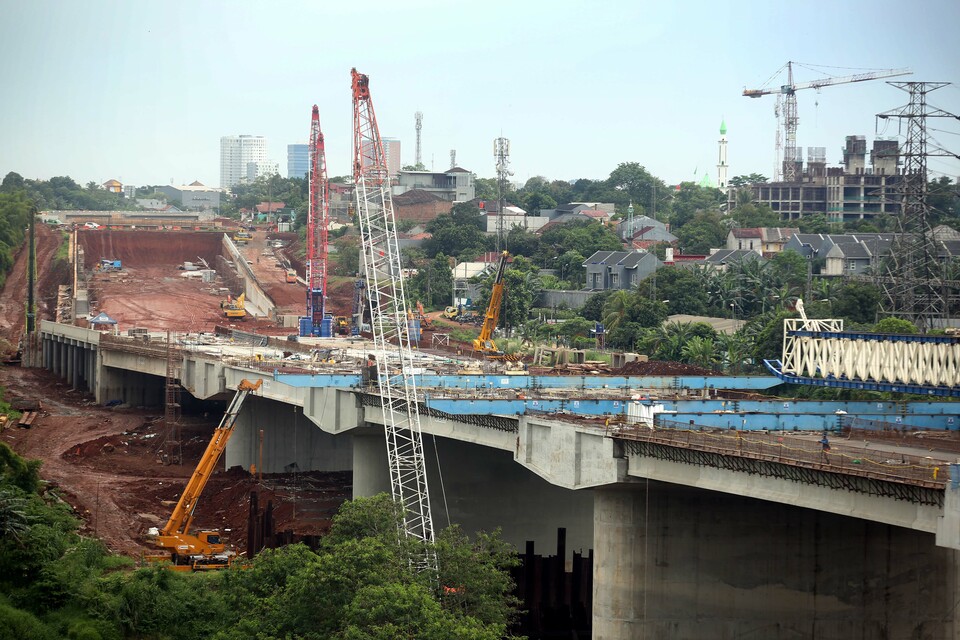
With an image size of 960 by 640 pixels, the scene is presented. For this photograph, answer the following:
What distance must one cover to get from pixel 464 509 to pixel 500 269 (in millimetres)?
41745

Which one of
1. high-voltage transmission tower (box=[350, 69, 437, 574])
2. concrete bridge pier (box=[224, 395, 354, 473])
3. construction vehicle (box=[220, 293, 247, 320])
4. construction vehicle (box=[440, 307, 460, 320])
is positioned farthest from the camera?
construction vehicle (box=[220, 293, 247, 320])

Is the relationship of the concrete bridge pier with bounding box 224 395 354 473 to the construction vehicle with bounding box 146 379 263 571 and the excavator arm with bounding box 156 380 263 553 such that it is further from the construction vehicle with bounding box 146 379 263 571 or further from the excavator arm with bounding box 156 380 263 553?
the excavator arm with bounding box 156 380 263 553

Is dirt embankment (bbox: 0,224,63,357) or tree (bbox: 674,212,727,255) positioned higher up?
tree (bbox: 674,212,727,255)

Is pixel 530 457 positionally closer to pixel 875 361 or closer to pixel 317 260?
pixel 875 361

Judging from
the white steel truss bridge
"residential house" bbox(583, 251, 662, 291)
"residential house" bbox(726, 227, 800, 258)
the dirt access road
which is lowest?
the dirt access road

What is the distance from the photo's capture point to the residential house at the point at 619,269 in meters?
161

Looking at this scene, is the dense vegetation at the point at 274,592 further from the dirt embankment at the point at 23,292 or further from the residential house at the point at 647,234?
the residential house at the point at 647,234

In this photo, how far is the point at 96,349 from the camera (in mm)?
129375

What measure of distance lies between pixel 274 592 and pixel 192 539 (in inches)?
908

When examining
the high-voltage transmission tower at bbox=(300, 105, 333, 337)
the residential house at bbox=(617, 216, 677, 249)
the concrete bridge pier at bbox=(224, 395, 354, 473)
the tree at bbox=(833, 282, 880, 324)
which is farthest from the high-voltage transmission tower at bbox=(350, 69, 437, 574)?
the residential house at bbox=(617, 216, 677, 249)

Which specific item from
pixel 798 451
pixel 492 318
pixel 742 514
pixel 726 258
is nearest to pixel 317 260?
pixel 492 318

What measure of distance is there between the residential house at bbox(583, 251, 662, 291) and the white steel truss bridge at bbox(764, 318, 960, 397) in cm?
8763

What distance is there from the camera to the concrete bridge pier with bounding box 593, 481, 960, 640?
54625 millimetres

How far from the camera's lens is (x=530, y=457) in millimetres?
62156
